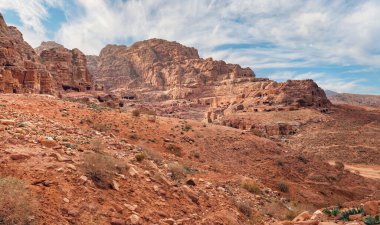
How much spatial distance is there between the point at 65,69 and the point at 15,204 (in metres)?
57.2

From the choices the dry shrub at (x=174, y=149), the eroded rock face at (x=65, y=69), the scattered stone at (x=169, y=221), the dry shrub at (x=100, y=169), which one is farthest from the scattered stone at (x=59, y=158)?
the eroded rock face at (x=65, y=69)

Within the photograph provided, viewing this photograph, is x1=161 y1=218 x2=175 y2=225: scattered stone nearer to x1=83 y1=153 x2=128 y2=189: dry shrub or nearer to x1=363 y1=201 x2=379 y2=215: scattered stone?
x1=83 y1=153 x2=128 y2=189: dry shrub

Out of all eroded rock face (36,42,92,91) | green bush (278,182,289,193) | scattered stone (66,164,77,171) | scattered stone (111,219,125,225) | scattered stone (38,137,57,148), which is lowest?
green bush (278,182,289,193)

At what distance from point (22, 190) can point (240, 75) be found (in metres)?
113

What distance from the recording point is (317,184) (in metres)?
17.6

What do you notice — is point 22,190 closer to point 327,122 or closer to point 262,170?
point 262,170

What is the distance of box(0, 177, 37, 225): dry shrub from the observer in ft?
14.2

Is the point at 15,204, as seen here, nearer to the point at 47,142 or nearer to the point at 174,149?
the point at 47,142

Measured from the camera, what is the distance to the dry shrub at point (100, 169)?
652 cm

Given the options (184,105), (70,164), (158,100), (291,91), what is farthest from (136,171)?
(158,100)

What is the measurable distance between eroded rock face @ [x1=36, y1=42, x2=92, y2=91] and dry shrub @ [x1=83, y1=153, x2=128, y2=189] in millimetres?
51207

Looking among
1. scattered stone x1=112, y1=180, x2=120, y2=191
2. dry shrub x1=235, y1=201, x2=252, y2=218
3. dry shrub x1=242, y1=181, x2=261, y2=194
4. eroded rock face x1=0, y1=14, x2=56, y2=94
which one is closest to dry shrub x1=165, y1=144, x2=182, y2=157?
dry shrub x1=242, y1=181, x2=261, y2=194

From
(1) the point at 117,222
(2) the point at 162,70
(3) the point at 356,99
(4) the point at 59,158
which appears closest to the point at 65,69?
(4) the point at 59,158

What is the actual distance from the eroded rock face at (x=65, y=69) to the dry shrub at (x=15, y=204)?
52976 millimetres
